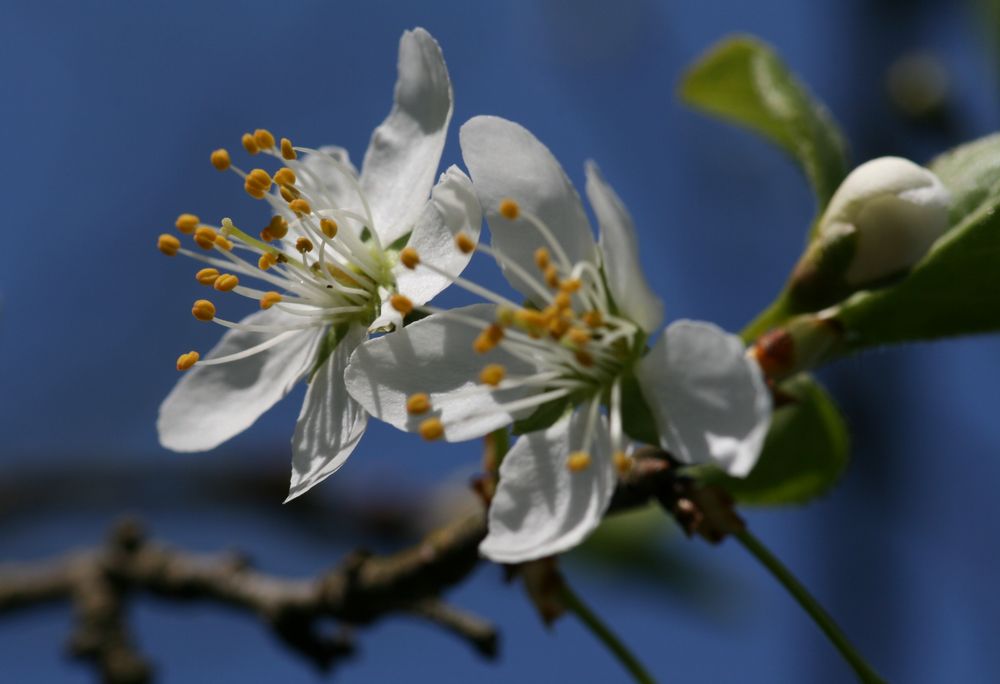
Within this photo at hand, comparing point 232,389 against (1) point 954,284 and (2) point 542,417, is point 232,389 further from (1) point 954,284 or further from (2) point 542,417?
(1) point 954,284

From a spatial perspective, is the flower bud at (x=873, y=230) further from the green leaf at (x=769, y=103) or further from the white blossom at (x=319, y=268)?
the white blossom at (x=319, y=268)

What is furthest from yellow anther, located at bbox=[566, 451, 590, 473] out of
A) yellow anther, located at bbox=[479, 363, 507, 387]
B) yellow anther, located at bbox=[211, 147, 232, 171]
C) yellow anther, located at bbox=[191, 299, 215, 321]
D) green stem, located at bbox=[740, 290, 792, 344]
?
yellow anther, located at bbox=[211, 147, 232, 171]

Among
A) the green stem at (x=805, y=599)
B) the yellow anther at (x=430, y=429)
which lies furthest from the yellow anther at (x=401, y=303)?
the green stem at (x=805, y=599)

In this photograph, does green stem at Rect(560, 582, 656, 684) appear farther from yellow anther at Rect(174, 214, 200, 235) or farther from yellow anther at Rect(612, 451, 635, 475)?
yellow anther at Rect(174, 214, 200, 235)

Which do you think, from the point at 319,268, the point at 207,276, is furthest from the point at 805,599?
the point at 207,276

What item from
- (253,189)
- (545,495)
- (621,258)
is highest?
(253,189)

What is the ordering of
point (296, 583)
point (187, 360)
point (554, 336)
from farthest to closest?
point (296, 583) → point (187, 360) → point (554, 336)
